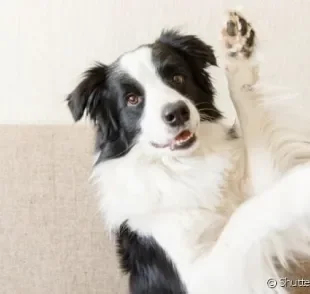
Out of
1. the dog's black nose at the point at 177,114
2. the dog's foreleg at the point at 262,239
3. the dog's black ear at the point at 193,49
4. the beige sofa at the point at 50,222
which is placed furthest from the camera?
the beige sofa at the point at 50,222

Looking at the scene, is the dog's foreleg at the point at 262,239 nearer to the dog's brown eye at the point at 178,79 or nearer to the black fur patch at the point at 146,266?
the black fur patch at the point at 146,266

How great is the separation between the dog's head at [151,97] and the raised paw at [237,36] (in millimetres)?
164

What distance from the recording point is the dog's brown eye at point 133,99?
1521 mm

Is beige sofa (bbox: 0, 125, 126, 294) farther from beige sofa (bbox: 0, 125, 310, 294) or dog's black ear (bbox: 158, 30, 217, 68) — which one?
dog's black ear (bbox: 158, 30, 217, 68)

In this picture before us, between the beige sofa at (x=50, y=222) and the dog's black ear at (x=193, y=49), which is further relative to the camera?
the beige sofa at (x=50, y=222)

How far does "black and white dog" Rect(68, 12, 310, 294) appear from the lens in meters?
1.42

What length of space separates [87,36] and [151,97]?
689mm

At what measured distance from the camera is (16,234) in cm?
179

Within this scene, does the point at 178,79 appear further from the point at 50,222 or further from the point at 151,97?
the point at 50,222

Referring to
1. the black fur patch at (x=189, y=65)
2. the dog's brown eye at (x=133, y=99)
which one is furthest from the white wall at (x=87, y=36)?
the dog's brown eye at (x=133, y=99)

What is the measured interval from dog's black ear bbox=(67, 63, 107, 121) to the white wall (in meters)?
0.46

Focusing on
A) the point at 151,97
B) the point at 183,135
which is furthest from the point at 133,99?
the point at 183,135

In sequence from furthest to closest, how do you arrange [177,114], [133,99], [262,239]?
[133,99]
[177,114]
[262,239]

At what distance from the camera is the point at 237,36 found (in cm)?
142
